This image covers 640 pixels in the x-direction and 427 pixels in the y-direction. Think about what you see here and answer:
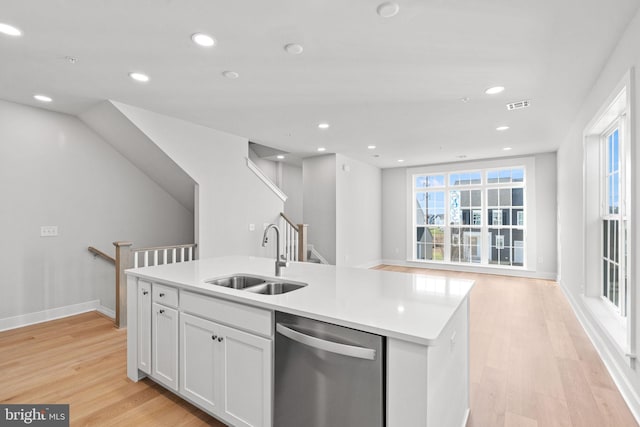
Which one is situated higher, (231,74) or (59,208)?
(231,74)

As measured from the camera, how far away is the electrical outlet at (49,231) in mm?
3719

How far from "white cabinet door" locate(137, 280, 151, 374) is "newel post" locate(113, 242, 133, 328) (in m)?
1.51

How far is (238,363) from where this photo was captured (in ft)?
5.52

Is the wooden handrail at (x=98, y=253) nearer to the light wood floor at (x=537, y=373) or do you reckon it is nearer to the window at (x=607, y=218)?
the light wood floor at (x=537, y=373)

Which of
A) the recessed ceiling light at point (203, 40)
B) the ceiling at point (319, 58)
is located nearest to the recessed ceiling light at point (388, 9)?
the ceiling at point (319, 58)

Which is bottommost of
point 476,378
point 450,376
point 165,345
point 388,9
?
point 476,378

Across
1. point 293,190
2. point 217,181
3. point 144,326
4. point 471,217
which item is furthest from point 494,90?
point 293,190

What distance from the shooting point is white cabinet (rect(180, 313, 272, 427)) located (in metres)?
1.60

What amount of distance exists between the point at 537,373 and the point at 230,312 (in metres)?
2.55

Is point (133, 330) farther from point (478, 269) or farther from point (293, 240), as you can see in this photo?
point (478, 269)

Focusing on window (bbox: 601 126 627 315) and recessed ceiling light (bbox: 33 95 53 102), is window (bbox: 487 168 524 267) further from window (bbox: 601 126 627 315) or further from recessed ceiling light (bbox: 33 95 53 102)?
recessed ceiling light (bbox: 33 95 53 102)

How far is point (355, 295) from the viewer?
5.51ft

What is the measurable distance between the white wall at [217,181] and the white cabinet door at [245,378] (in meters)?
2.77

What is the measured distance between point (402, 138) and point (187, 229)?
3997 mm
